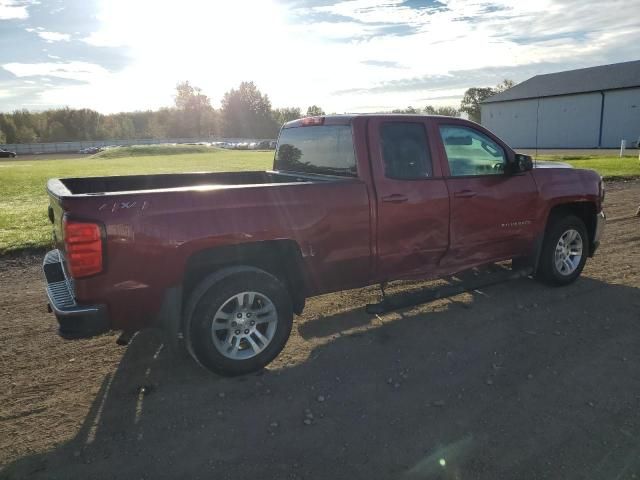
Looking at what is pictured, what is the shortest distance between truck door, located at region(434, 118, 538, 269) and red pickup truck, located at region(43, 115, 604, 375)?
1cm

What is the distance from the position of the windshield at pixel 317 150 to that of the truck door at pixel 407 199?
0.78 feet

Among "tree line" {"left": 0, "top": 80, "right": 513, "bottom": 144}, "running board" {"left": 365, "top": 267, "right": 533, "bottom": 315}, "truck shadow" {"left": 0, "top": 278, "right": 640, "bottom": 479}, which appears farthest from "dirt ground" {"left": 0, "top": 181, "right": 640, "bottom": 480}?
"tree line" {"left": 0, "top": 80, "right": 513, "bottom": 144}

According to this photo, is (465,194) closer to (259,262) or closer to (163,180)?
(259,262)

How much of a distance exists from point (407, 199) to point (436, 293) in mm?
1039

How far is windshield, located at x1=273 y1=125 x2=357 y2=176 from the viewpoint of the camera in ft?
14.9

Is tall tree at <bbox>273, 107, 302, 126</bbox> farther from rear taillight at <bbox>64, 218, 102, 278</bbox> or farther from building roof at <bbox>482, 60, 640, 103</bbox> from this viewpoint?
rear taillight at <bbox>64, 218, 102, 278</bbox>

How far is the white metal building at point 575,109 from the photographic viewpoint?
45.0 metres

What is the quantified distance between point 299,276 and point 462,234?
5.91ft

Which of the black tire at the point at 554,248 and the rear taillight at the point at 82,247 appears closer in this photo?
the rear taillight at the point at 82,247

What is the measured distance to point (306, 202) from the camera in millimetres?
3980

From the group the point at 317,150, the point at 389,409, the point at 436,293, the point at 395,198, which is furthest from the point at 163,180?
the point at 389,409

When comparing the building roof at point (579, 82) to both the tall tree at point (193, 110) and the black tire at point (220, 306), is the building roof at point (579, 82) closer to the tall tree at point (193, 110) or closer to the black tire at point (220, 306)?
the black tire at point (220, 306)

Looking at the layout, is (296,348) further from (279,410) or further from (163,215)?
(163,215)

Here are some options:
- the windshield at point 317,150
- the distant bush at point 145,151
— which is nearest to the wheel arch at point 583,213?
the windshield at point 317,150
